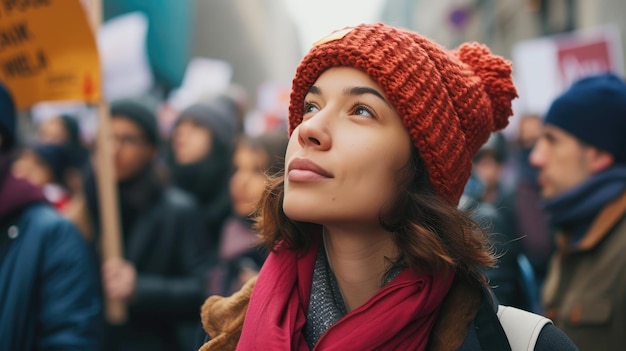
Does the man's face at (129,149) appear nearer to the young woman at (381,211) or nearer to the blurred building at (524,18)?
the blurred building at (524,18)

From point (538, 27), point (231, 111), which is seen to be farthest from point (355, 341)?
point (538, 27)

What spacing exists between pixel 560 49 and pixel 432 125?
443 centimetres

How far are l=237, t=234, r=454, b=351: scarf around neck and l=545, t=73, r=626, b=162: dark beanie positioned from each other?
1778 millimetres

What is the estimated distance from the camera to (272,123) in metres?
11.2

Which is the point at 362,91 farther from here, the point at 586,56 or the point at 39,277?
the point at 586,56

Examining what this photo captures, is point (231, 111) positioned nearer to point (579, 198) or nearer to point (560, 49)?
point (560, 49)

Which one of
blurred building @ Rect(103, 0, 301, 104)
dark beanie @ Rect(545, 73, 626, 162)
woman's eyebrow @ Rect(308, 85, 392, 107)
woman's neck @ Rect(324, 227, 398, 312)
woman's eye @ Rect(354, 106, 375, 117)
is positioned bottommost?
blurred building @ Rect(103, 0, 301, 104)

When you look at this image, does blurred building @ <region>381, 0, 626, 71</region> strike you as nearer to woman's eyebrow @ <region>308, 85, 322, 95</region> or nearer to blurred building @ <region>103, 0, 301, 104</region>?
woman's eyebrow @ <region>308, 85, 322, 95</region>

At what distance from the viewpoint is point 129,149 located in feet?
14.7

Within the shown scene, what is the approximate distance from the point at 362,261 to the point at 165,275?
245cm

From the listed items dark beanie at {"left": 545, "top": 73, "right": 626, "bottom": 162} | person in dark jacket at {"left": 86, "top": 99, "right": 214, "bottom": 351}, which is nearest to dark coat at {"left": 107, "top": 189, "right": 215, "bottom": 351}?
person in dark jacket at {"left": 86, "top": 99, "right": 214, "bottom": 351}

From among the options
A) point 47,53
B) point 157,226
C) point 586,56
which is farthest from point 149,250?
point 586,56

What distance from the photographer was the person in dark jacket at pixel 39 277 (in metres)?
2.77

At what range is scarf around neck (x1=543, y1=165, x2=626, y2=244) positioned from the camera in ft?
10.5
